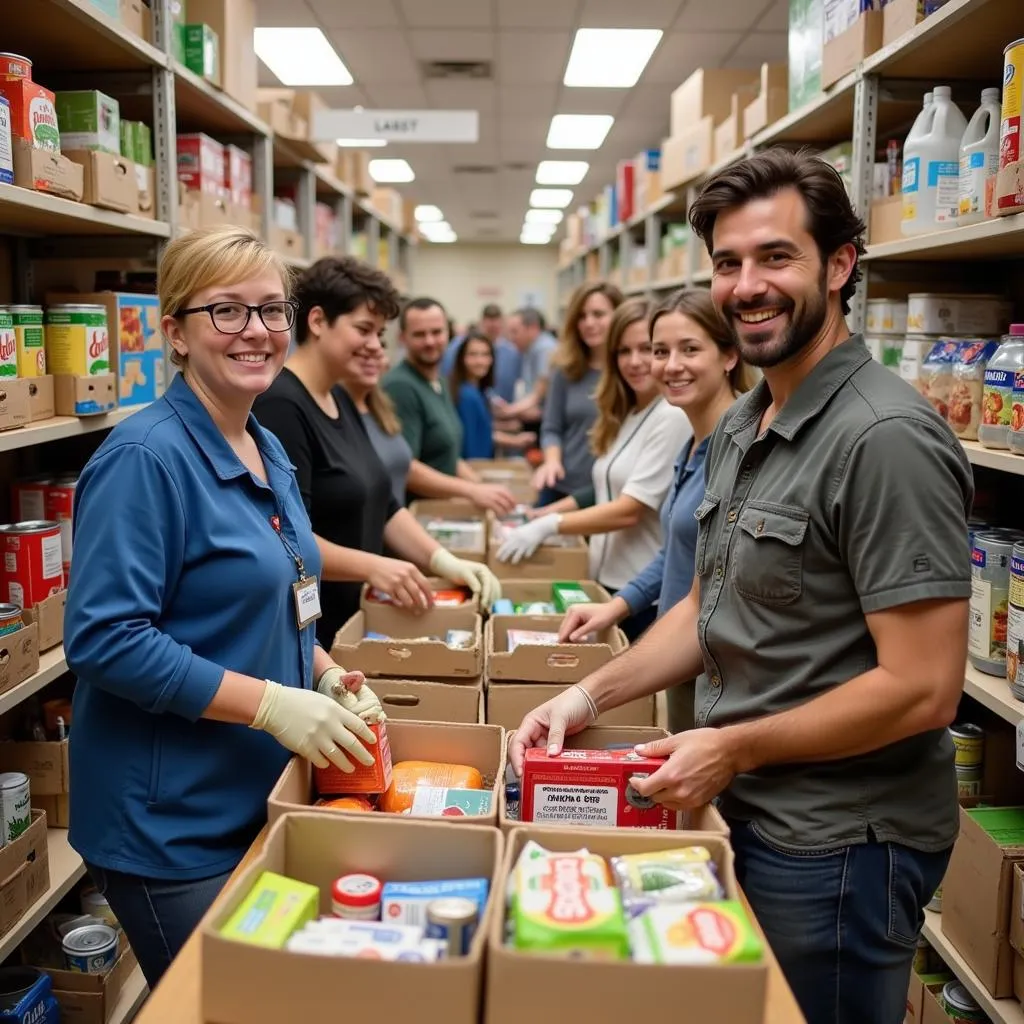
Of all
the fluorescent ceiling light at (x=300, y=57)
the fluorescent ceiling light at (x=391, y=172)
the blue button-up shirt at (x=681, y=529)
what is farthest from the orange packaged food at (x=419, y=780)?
the fluorescent ceiling light at (x=391, y=172)

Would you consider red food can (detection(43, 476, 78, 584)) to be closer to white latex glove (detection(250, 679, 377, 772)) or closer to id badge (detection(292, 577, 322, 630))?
id badge (detection(292, 577, 322, 630))

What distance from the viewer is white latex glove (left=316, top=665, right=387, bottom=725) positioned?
1.76 m

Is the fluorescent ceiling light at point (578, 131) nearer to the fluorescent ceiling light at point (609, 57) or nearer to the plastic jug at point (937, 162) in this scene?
the fluorescent ceiling light at point (609, 57)

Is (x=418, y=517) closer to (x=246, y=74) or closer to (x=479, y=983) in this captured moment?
(x=246, y=74)

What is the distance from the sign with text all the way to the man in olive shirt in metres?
3.48

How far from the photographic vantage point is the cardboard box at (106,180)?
2436 millimetres

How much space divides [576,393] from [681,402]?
6.40 feet

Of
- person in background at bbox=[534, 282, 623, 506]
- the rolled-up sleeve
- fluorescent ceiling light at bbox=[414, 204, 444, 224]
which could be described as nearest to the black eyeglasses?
the rolled-up sleeve

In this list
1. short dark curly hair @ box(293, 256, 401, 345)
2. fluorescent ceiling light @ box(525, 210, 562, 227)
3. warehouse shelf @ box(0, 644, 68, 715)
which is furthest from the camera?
fluorescent ceiling light @ box(525, 210, 562, 227)

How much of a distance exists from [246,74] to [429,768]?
2944mm

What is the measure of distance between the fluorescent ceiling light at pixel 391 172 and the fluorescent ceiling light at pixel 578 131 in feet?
6.36

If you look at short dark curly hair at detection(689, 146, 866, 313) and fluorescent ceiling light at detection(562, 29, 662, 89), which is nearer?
short dark curly hair at detection(689, 146, 866, 313)

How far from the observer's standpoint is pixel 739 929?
1024mm

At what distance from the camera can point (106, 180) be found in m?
2.49
